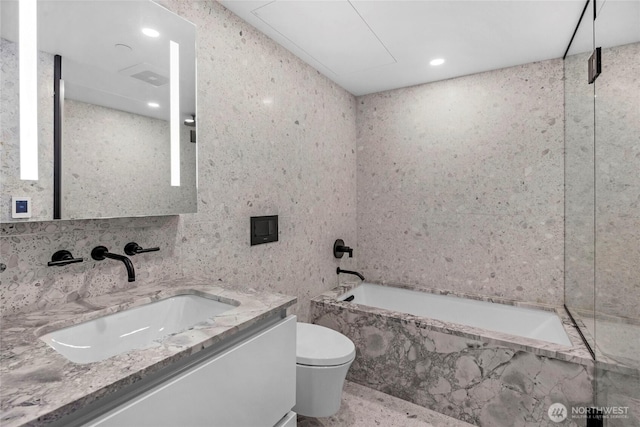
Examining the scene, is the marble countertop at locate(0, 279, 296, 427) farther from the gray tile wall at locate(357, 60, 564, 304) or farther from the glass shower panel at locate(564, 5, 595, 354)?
the gray tile wall at locate(357, 60, 564, 304)

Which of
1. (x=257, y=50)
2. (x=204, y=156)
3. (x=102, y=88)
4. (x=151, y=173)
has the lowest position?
(x=151, y=173)

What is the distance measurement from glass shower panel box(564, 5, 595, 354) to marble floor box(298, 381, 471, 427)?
1.00 meters

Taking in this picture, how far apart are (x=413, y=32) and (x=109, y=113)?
1749mm

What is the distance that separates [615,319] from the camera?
4.71 ft

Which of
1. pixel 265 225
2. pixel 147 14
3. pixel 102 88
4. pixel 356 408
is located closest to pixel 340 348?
pixel 356 408

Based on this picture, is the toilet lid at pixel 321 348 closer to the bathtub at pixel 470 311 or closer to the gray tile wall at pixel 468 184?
the bathtub at pixel 470 311

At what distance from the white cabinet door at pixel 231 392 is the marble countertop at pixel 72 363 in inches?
2.9

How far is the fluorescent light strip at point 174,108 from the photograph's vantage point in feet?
4.82

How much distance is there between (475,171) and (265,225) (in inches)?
70.4

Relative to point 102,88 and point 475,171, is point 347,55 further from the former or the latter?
point 102,88

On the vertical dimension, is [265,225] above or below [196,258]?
above

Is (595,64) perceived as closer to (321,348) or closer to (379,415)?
(321,348)

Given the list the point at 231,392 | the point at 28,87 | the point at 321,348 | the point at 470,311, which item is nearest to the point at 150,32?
the point at 28,87

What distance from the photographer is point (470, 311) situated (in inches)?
104
